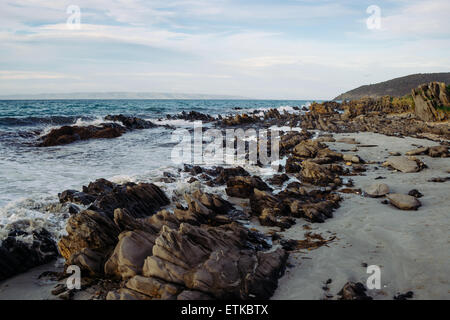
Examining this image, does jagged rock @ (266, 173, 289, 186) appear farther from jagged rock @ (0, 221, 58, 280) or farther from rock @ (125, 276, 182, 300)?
jagged rock @ (0, 221, 58, 280)

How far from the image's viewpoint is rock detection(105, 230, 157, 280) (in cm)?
476

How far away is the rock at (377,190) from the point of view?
9.01 meters

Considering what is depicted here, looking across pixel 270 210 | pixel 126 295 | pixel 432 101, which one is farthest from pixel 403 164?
pixel 432 101

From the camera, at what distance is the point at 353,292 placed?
446 cm

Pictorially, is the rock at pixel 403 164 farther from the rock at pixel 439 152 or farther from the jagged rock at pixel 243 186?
the jagged rock at pixel 243 186

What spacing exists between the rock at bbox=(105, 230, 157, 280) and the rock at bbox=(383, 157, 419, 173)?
33.7 feet

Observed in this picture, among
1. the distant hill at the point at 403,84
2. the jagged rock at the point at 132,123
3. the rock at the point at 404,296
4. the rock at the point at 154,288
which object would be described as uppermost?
the distant hill at the point at 403,84

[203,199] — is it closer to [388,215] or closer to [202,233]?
[202,233]

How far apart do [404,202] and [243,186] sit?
4.58m

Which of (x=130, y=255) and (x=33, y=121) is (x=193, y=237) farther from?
(x=33, y=121)

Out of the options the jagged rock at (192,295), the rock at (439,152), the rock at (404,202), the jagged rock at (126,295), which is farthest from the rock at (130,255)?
the rock at (439,152)

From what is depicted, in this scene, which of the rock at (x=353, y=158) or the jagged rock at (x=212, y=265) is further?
the rock at (x=353, y=158)

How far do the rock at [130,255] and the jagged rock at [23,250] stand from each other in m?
1.76

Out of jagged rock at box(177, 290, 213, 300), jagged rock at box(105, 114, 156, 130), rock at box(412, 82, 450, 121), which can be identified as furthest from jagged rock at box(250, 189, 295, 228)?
jagged rock at box(105, 114, 156, 130)
